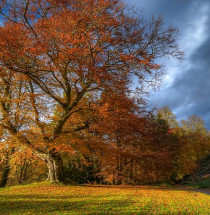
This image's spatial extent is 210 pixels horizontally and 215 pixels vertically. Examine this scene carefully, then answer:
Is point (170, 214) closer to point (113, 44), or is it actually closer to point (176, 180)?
point (113, 44)

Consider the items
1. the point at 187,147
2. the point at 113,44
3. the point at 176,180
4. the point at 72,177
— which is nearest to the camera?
the point at 113,44

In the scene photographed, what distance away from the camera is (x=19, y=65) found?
34.4 feet

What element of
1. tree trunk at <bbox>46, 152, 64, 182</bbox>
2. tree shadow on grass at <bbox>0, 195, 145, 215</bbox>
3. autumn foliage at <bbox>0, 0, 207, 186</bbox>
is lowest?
tree shadow on grass at <bbox>0, 195, 145, 215</bbox>

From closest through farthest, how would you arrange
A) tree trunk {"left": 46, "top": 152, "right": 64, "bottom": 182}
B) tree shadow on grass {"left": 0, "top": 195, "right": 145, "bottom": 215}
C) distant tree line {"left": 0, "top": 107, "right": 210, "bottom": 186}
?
tree shadow on grass {"left": 0, "top": 195, "right": 145, "bottom": 215}, tree trunk {"left": 46, "top": 152, "right": 64, "bottom": 182}, distant tree line {"left": 0, "top": 107, "right": 210, "bottom": 186}

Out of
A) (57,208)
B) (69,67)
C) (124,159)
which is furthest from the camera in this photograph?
(124,159)

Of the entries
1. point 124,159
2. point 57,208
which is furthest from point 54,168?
point 124,159

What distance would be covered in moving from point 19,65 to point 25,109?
3988 millimetres

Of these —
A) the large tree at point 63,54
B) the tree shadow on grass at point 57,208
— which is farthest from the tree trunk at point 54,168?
the tree shadow on grass at point 57,208

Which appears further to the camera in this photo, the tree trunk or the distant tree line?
the distant tree line

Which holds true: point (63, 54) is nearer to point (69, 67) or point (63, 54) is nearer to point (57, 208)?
point (69, 67)

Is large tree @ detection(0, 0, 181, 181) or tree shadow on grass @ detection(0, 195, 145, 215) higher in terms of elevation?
large tree @ detection(0, 0, 181, 181)

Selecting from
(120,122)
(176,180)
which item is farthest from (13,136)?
(176,180)

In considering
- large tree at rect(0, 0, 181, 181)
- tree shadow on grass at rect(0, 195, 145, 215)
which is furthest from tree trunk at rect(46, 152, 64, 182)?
tree shadow on grass at rect(0, 195, 145, 215)

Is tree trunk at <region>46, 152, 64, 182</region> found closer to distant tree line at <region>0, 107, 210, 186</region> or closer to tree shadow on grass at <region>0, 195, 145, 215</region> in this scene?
distant tree line at <region>0, 107, 210, 186</region>
